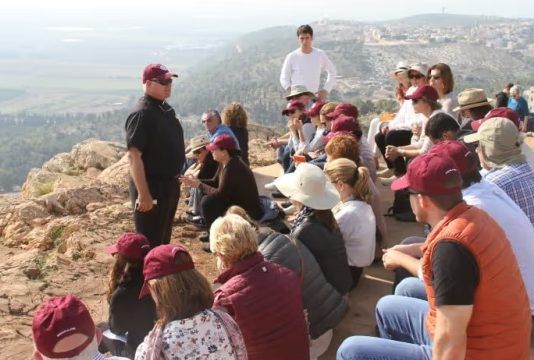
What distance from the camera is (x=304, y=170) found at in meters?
4.43

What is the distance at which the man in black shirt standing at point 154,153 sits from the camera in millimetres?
4543

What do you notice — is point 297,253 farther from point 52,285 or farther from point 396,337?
point 52,285

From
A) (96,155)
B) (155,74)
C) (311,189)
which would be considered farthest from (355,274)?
(96,155)

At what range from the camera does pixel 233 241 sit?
10.6 ft

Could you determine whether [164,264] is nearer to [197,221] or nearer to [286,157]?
[197,221]

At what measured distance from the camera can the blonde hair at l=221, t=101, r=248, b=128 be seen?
731 centimetres

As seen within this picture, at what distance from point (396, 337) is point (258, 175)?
6232mm

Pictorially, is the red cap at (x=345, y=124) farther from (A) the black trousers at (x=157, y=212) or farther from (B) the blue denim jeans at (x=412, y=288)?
(B) the blue denim jeans at (x=412, y=288)

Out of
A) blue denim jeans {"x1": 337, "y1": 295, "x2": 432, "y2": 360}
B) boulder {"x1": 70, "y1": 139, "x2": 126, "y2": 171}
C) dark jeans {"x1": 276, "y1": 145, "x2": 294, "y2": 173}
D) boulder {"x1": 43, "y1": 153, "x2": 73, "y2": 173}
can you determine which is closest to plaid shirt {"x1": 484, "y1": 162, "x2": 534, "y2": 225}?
blue denim jeans {"x1": 337, "y1": 295, "x2": 432, "y2": 360}

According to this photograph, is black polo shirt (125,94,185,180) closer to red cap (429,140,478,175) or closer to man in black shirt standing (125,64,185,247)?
man in black shirt standing (125,64,185,247)

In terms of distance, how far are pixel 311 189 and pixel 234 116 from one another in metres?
3.30

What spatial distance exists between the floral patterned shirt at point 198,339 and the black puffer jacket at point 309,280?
0.98 m

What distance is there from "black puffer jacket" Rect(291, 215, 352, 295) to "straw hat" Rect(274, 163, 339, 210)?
0.42 ft

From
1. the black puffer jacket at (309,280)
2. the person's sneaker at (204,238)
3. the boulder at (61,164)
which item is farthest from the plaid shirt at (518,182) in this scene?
the boulder at (61,164)
